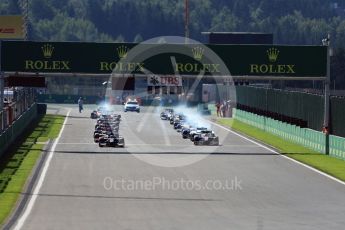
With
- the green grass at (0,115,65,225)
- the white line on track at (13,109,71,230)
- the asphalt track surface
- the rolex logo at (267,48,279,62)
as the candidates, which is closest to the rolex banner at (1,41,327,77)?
the rolex logo at (267,48,279,62)

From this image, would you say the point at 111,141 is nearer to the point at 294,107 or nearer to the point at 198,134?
the point at 198,134

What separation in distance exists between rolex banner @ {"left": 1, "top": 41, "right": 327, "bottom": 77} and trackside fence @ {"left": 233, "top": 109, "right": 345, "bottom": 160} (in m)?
4.08

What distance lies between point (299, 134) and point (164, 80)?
963cm

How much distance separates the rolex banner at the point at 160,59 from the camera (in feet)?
201

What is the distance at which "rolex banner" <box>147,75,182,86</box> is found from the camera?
62.0 m

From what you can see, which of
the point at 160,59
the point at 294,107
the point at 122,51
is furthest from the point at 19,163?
the point at 294,107

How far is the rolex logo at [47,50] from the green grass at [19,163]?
537 centimetres

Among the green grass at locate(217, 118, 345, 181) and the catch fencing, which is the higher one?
the catch fencing

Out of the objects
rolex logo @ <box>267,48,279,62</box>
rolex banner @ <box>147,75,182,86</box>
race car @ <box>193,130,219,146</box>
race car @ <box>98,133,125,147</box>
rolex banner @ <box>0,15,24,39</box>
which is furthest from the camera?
rolex banner @ <box>0,15,24,39</box>

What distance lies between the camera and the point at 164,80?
62875 mm

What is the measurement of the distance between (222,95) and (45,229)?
100 m

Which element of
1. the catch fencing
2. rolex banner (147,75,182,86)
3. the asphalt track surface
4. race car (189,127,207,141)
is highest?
rolex banner (147,75,182,86)

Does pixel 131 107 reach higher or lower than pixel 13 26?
lower

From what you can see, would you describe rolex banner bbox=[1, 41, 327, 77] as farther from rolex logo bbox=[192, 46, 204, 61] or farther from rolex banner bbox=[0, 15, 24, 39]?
rolex banner bbox=[0, 15, 24, 39]
